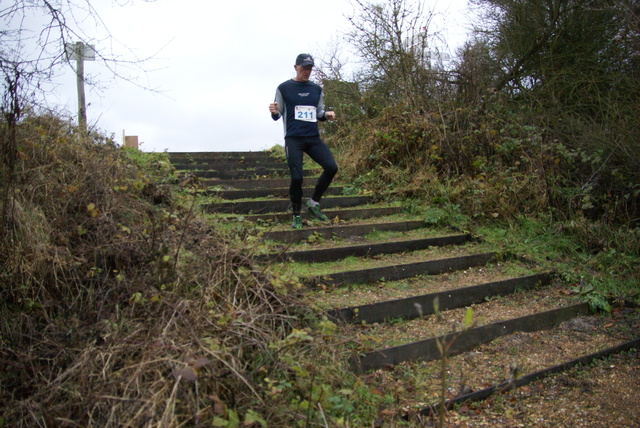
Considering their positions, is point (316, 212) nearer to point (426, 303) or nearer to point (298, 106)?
point (298, 106)

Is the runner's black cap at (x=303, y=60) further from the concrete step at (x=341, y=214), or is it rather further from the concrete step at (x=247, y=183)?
the concrete step at (x=247, y=183)

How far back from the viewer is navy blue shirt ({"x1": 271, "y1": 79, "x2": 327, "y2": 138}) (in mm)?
6219

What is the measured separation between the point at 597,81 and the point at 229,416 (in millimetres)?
9020

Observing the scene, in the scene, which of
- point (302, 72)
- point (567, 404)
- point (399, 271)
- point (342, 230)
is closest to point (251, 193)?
point (342, 230)

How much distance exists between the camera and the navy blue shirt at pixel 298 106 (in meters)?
6.22

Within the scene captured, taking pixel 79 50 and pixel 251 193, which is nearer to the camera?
pixel 79 50

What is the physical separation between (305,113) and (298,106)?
0.12m

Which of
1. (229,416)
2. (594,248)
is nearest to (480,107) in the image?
(594,248)

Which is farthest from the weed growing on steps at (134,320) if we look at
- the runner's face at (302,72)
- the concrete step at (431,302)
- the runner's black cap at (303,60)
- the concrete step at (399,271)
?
the runner's black cap at (303,60)

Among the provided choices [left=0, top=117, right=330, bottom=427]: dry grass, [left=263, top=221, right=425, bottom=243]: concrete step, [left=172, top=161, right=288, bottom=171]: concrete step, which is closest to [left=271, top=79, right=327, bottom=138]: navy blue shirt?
[left=263, top=221, right=425, bottom=243]: concrete step

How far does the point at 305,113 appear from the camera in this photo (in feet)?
20.5

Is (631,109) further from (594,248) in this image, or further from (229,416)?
(229,416)

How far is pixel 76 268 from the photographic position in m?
3.97

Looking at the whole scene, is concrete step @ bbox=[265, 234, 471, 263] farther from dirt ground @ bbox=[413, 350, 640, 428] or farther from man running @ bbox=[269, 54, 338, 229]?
dirt ground @ bbox=[413, 350, 640, 428]
